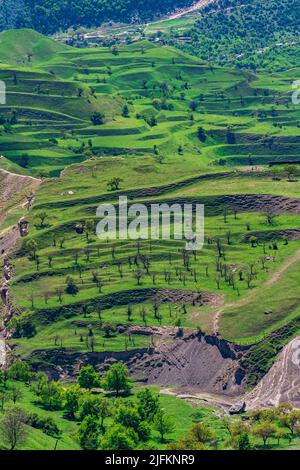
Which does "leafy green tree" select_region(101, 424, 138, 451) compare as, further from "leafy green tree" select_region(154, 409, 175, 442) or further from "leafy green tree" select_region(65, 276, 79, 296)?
"leafy green tree" select_region(65, 276, 79, 296)

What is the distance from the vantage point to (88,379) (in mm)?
172125

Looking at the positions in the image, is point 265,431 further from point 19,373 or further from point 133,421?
point 19,373

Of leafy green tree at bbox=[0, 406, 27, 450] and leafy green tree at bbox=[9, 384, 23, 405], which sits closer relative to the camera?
leafy green tree at bbox=[0, 406, 27, 450]

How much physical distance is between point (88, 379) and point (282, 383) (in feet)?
90.3

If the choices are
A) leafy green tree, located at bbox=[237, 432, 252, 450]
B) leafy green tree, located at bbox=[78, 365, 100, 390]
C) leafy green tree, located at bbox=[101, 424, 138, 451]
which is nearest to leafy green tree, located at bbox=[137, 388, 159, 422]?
leafy green tree, located at bbox=[78, 365, 100, 390]

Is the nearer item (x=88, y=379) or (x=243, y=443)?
(x=243, y=443)

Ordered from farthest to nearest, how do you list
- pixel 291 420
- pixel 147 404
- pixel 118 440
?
pixel 147 404 → pixel 291 420 → pixel 118 440

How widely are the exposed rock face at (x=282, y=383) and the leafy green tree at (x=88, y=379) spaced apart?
21970 mm

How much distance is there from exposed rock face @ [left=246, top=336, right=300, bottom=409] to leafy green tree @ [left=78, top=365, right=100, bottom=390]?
22.0 meters

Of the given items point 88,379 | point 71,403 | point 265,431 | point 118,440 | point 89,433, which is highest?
point 88,379

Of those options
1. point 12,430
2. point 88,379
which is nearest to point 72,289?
point 88,379

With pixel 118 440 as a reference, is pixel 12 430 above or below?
above

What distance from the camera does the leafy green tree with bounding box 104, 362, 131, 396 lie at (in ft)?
559
